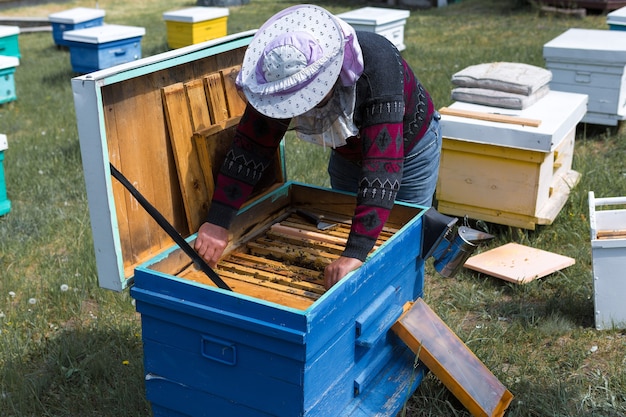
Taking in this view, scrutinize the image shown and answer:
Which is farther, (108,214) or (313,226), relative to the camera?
(313,226)

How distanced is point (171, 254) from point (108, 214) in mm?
224

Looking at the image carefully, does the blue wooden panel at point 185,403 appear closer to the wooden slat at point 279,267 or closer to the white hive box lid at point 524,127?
the wooden slat at point 279,267

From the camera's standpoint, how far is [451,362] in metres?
2.06

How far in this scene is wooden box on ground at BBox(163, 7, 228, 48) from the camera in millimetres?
6996

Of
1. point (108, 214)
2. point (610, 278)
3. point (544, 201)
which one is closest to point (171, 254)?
point (108, 214)

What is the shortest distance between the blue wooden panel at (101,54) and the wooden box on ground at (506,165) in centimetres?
380

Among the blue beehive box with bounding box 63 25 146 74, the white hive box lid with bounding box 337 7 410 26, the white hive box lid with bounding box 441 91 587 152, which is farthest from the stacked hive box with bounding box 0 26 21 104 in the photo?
the white hive box lid with bounding box 441 91 587 152

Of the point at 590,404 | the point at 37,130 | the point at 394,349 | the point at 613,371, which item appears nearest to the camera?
the point at 394,349

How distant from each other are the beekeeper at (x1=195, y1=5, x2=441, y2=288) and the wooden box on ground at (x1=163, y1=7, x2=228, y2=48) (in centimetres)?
532

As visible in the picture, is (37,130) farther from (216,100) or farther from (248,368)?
(248,368)

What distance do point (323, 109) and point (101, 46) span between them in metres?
4.93

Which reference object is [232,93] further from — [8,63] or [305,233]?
[8,63]

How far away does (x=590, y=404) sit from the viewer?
7.30ft

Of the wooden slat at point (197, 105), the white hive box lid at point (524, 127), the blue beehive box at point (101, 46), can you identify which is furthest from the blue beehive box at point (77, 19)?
the wooden slat at point (197, 105)
